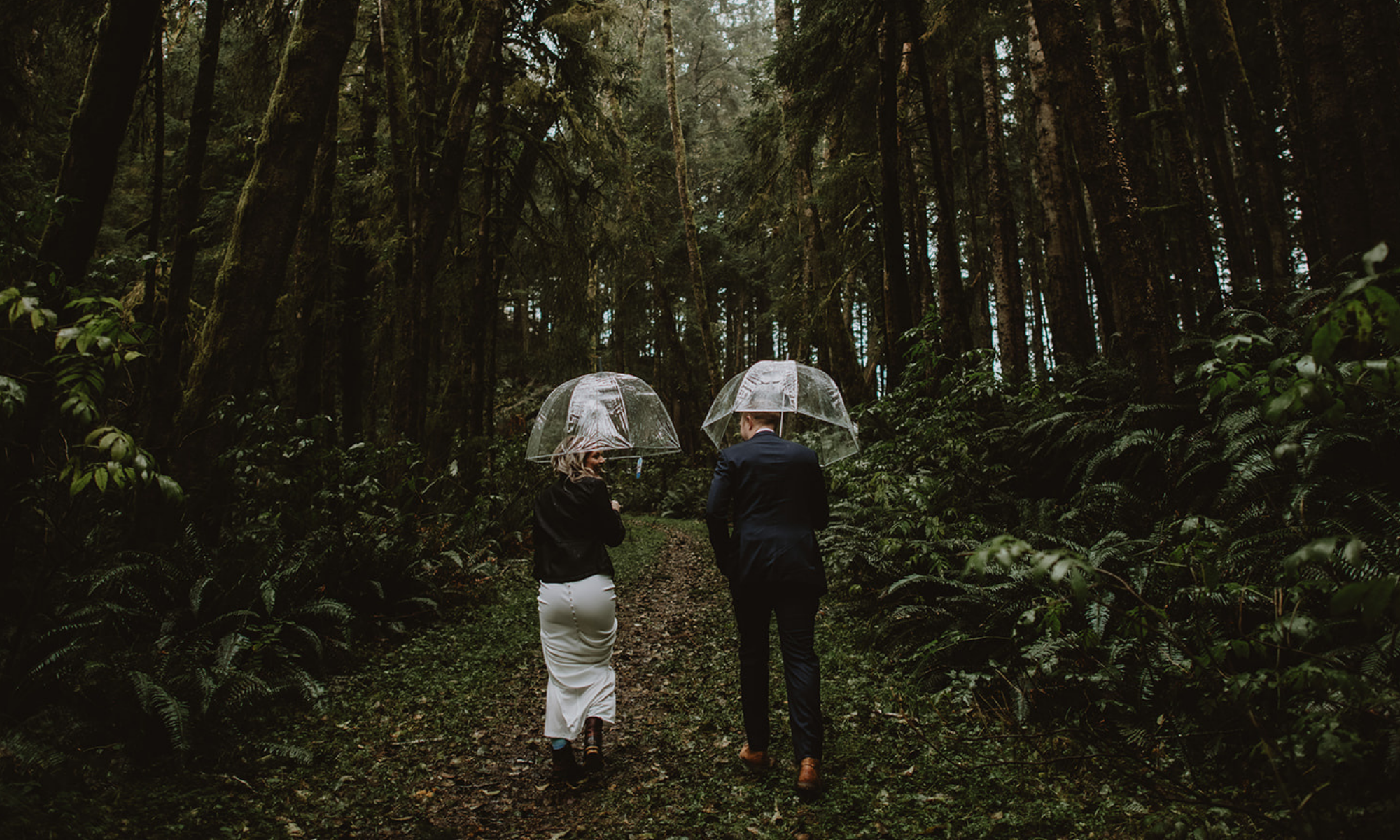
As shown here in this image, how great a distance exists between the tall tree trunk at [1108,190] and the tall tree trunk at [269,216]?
19.8 feet

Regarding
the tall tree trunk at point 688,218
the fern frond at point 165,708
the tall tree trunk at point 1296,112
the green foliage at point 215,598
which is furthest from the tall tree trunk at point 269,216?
the tall tree trunk at point 1296,112

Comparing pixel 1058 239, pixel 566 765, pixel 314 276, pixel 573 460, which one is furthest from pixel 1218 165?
pixel 314 276

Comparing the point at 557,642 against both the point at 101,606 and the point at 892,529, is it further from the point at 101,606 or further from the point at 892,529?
the point at 892,529

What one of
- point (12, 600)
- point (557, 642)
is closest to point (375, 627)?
point (12, 600)

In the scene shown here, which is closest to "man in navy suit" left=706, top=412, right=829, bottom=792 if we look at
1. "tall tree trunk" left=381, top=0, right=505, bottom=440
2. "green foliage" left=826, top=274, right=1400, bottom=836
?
"green foliage" left=826, top=274, right=1400, bottom=836

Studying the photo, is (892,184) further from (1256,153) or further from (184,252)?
(1256,153)

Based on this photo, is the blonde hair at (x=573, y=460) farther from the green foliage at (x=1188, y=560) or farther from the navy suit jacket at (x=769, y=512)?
the green foliage at (x=1188, y=560)

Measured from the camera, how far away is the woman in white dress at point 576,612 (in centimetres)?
404

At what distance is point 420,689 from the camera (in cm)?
539

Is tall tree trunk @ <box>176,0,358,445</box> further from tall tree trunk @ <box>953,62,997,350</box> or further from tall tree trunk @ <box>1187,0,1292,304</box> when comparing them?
tall tree trunk @ <box>953,62,997,350</box>

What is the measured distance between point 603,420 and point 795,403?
1263mm

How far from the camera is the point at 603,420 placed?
444 cm

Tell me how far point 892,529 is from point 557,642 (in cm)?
341

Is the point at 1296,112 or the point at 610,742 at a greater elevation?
the point at 1296,112
